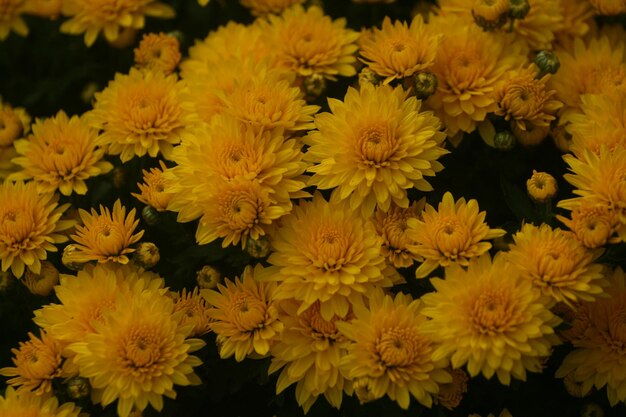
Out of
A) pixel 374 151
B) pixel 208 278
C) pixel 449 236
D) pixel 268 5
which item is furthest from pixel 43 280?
pixel 268 5

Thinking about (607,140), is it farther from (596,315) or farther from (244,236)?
(244,236)

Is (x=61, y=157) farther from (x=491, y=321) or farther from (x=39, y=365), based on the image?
(x=491, y=321)

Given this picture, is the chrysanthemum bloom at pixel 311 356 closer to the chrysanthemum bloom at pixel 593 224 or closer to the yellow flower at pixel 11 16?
the chrysanthemum bloom at pixel 593 224

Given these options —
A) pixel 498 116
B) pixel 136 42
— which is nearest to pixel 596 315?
pixel 498 116

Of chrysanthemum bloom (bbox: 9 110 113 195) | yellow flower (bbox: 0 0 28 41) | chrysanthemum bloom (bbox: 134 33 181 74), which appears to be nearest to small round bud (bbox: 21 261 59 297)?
chrysanthemum bloom (bbox: 9 110 113 195)

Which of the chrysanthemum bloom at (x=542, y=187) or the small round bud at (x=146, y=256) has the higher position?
the chrysanthemum bloom at (x=542, y=187)

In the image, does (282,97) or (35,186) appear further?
(35,186)

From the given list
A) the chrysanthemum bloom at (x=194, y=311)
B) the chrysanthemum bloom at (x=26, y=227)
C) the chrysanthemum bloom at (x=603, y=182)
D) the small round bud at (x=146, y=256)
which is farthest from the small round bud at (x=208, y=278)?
the chrysanthemum bloom at (x=603, y=182)
